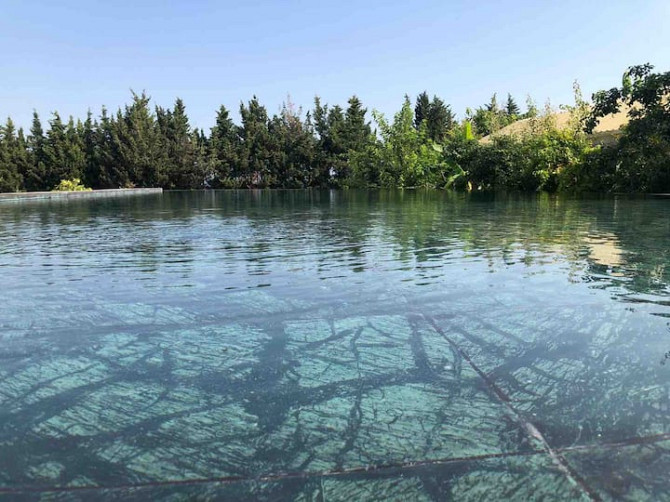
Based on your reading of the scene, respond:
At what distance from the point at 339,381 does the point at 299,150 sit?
39966 mm

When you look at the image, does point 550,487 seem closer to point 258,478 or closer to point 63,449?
point 258,478

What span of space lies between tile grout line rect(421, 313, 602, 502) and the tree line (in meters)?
21.0

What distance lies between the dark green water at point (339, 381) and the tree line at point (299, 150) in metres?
19.6

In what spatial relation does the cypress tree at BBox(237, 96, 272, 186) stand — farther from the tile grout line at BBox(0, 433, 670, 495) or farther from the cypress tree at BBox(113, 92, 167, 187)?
the tile grout line at BBox(0, 433, 670, 495)

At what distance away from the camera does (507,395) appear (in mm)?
2285

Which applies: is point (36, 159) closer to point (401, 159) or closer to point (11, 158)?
point (11, 158)

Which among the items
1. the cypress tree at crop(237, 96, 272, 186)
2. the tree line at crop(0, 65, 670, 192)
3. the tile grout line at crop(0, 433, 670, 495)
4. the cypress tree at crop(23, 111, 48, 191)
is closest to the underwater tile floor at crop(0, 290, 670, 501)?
the tile grout line at crop(0, 433, 670, 495)

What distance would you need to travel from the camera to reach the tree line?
2492cm

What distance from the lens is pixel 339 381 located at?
249cm

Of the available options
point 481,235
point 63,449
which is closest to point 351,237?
point 481,235

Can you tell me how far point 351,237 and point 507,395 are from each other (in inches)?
233

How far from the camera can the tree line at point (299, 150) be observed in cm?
2492

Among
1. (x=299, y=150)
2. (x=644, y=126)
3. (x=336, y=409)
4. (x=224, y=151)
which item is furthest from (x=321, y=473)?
(x=224, y=151)

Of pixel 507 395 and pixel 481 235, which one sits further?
pixel 481 235
